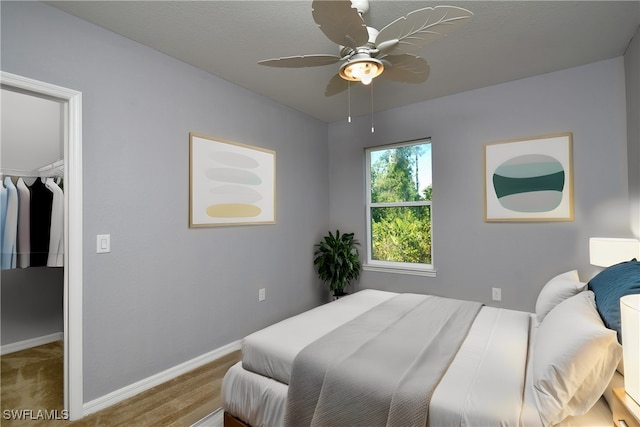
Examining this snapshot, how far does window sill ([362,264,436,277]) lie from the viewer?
355 cm

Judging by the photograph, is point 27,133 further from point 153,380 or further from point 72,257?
point 153,380

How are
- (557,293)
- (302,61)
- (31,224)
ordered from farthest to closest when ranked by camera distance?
(31,224), (557,293), (302,61)

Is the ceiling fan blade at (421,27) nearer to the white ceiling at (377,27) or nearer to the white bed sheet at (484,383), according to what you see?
the white ceiling at (377,27)

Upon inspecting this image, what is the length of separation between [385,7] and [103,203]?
2293 millimetres

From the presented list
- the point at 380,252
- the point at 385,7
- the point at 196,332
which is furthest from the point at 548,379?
the point at 380,252

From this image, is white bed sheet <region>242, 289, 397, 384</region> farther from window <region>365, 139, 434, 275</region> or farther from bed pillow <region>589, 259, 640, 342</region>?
window <region>365, 139, 434, 275</region>

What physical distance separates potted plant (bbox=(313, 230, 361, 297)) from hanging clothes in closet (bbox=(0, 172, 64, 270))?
106 inches

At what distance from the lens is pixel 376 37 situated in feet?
5.32

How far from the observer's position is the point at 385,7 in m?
1.95

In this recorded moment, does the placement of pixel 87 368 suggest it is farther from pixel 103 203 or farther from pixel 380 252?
pixel 380 252

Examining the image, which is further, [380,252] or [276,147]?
[380,252]

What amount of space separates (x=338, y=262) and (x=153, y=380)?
2.25m

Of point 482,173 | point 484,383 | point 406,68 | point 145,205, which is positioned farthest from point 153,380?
point 482,173

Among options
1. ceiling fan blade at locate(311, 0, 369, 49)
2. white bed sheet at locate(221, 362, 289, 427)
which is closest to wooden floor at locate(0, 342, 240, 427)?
white bed sheet at locate(221, 362, 289, 427)
